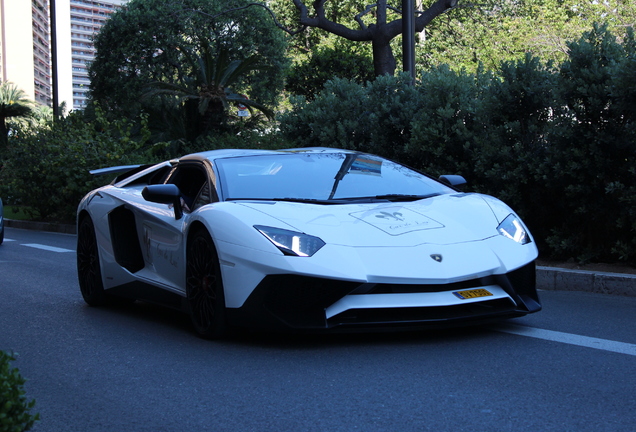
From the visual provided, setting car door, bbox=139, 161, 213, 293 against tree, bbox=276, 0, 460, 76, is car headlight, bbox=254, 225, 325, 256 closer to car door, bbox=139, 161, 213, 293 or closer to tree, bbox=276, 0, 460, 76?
car door, bbox=139, 161, 213, 293

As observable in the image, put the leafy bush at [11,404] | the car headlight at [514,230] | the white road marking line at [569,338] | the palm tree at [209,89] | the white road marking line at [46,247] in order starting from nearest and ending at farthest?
the leafy bush at [11,404]
the white road marking line at [569,338]
the car headlight at [514,230]
the white road marking line at [46,247]
the palm tree at [209,89]

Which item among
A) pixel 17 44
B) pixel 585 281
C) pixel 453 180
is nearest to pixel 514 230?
pixel 453 180

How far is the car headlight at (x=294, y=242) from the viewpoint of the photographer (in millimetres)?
4906

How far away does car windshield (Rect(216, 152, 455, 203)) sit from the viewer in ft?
19.0

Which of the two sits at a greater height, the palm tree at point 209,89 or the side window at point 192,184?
the palm tree at point 209,89

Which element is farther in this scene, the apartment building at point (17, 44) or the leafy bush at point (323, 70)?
the apartment building at point (17, 44)

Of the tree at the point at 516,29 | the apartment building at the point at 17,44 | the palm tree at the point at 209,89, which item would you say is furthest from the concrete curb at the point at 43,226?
A: the apartment building at the point at 17,44

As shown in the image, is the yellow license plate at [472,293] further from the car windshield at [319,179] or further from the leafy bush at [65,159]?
the leafy bush at [65,159]

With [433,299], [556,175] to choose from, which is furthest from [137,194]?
[556,175]

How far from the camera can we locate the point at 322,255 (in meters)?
4.88

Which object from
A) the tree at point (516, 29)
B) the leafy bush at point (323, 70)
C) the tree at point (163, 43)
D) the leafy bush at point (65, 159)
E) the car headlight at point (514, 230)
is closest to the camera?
the car headlight at point (514, 230)

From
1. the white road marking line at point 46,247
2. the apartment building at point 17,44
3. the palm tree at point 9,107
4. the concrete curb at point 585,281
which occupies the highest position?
the apartment building at point 17,44

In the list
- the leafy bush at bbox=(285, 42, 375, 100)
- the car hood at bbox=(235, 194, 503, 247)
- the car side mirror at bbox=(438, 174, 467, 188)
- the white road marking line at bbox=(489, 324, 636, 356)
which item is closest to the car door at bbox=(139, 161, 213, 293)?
the car hood at bbox=(235, 194, 503, 247)

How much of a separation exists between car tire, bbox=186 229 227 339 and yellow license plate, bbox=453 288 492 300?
135 cm
